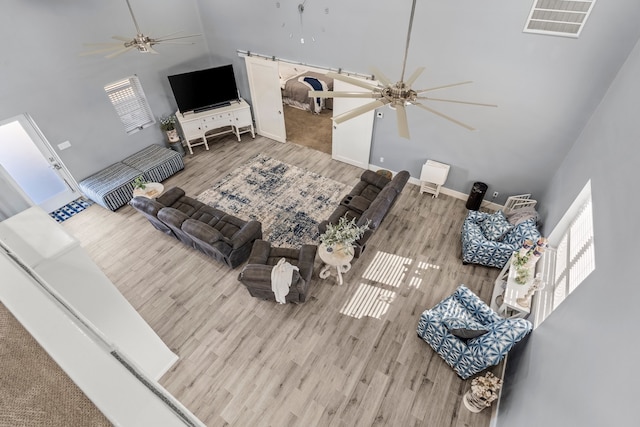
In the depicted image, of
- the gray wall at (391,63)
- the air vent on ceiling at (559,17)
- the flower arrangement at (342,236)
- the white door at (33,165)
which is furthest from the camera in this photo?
the white door at (33,165)

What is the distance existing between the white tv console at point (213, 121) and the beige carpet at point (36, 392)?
26.4 feet

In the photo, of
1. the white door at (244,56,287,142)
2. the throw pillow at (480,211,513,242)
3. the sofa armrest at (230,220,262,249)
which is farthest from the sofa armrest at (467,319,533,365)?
the white door at (244,56,287,142)

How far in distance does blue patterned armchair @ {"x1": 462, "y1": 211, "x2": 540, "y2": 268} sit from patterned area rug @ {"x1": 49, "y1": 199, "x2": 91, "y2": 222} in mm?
8082

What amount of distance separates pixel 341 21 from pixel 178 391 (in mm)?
6831

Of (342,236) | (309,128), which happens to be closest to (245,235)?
(342,236)

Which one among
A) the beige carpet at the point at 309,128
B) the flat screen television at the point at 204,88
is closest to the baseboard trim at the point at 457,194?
the beige carpet at the point at 309,128

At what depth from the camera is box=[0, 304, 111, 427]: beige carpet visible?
2.36 ft

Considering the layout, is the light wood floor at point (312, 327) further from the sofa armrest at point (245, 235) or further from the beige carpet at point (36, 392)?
the beige carpet at point (36, 392)

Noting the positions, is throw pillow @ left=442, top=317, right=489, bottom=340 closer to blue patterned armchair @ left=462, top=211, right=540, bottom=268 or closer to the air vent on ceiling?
blue patterned armchair @ left=462, top=211, right=540, bottom=268

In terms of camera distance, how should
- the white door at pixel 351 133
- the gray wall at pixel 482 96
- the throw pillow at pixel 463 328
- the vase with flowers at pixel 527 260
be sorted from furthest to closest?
the white door at pixel 351 133, the vase with flowers at pixel 527 260, the throw pillow at pixel 463 328, the gray wall at pixel 482 96

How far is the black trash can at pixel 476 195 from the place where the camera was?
623 cm

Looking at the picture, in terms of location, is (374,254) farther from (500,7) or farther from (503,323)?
(500,7)

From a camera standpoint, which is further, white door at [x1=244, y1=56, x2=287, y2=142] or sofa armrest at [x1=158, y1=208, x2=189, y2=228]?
white door at [x1=244, y1=56, x2=287, y2=142]

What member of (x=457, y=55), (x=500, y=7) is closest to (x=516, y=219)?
(x=457, y=55)
